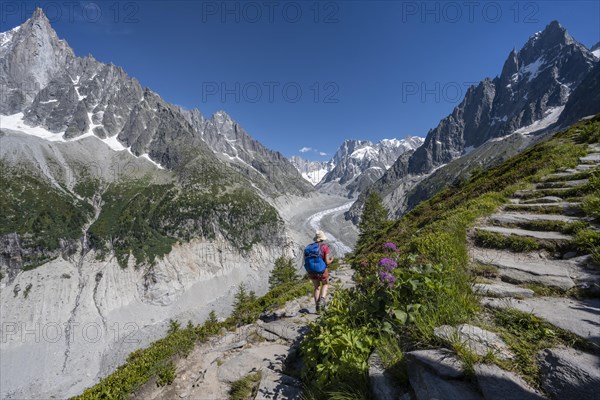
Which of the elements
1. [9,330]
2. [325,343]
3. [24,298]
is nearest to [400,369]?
[325,343]

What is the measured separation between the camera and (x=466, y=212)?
10.8 m

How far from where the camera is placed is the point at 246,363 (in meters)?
7.31

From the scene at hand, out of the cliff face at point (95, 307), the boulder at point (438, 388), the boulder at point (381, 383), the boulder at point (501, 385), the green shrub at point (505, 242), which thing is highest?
the green shrub at point (505, 242)

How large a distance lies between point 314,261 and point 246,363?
3975 millimetres

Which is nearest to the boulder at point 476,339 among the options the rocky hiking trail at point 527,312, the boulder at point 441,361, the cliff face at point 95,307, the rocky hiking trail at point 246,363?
the rocky hiking trail at point 527,312

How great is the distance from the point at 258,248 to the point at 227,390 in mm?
168191

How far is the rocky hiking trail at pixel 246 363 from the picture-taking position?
6125mm

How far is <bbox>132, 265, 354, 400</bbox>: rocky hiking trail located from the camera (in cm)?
612

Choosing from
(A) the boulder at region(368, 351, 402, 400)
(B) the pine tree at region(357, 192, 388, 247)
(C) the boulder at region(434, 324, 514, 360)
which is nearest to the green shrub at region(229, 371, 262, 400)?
(A) the boulder at region(368, 351, 402, 400)

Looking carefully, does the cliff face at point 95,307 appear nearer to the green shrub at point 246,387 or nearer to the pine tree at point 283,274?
the pine tree at point 283,274

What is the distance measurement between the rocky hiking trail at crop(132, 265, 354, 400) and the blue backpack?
1.54 metres

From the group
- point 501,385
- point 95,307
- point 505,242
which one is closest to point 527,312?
point 501,385

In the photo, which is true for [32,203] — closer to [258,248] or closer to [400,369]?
[258,248]

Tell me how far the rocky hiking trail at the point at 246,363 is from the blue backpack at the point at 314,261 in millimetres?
1541
